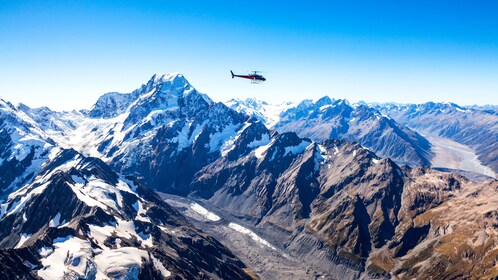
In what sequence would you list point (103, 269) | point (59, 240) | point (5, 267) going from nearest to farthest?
point (5, 267) → point (103, 269) → point (59, 240)

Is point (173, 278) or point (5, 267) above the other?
point (5, 267)

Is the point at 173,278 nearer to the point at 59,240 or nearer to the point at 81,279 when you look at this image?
the point at 81,279

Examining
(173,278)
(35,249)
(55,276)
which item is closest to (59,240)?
(35,249)

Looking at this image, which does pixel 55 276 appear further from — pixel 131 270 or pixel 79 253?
pixel 131 270

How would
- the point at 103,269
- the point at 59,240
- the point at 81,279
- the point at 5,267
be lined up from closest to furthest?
the point at 5,267 → the point at 81,279 → the point at 103,269 → the point at 59,240

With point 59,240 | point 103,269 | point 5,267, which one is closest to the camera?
point 5,267

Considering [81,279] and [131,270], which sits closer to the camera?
[81,279]

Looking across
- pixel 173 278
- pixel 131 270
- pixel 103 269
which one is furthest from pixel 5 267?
pixel 173 278

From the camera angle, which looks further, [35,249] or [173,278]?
[173,278]

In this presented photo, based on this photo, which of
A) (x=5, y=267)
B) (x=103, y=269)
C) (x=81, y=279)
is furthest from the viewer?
(x=103, y=269)
